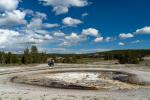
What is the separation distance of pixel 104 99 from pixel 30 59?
8616 centimetres

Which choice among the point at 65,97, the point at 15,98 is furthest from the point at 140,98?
the point at 15,98

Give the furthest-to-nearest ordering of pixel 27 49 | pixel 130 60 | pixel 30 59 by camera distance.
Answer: pixel 27 49, pixel 30 59, pixel 130 60

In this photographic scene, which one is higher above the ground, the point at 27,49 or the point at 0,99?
the point at 27,49

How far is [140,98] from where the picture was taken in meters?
19.4

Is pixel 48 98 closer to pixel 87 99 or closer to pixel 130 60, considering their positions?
pixel 87 99

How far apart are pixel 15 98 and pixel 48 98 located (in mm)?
2222

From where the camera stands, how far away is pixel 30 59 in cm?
10338

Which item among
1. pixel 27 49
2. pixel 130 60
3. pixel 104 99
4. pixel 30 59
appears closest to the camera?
pixel 104 99

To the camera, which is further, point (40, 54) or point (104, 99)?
point (40, 54)

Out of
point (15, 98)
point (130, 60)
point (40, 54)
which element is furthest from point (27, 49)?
point (15, 98)

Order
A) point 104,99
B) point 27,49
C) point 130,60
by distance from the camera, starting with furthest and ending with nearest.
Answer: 1. point 27,49
2. point 130,60
3. point 104,99

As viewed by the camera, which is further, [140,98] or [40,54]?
[40,54]

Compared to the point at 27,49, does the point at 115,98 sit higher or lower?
lower

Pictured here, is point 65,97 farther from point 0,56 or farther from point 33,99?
point 0,56
